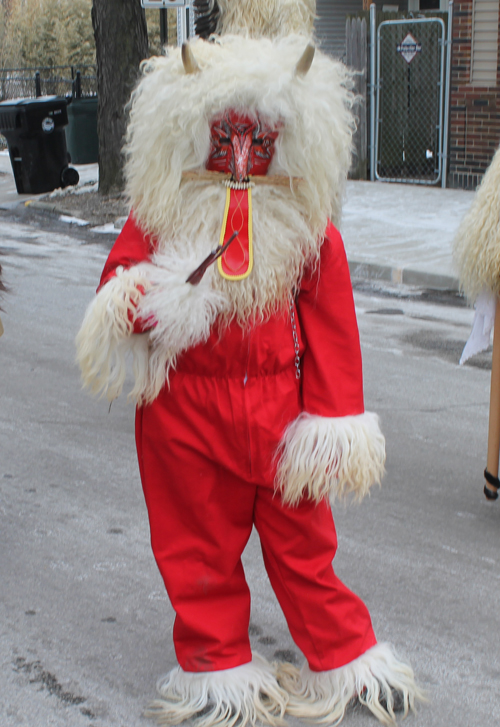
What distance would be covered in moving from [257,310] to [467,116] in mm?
11587

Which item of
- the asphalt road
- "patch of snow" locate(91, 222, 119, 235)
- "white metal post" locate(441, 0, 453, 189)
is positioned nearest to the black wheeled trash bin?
"patch of snow" locate(91, 222, 119, 235)

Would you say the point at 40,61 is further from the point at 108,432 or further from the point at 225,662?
the point at 225,662

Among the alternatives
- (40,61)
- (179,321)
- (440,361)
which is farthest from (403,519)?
(40,61)

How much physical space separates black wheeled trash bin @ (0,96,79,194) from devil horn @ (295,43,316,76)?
12.7 meters

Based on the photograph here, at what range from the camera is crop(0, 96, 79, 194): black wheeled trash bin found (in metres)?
14.1

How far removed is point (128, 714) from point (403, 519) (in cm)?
172

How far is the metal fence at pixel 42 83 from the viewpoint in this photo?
2280cm

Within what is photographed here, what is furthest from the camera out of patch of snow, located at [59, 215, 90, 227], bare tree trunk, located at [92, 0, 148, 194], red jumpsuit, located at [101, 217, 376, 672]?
bare tree trunk, located at [92, 0, 148, 194]

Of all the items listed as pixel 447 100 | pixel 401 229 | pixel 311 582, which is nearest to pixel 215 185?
pixel 311 582

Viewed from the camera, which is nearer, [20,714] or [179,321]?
[179,321]

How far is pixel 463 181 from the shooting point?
13250 millimetres

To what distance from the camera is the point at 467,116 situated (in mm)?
13000

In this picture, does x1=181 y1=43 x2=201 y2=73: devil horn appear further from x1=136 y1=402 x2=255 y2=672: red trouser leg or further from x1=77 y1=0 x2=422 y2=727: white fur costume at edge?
x1=136 y1=402 x2=255 y2=672: red trouser leg

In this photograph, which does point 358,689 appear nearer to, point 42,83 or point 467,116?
point 467,116
